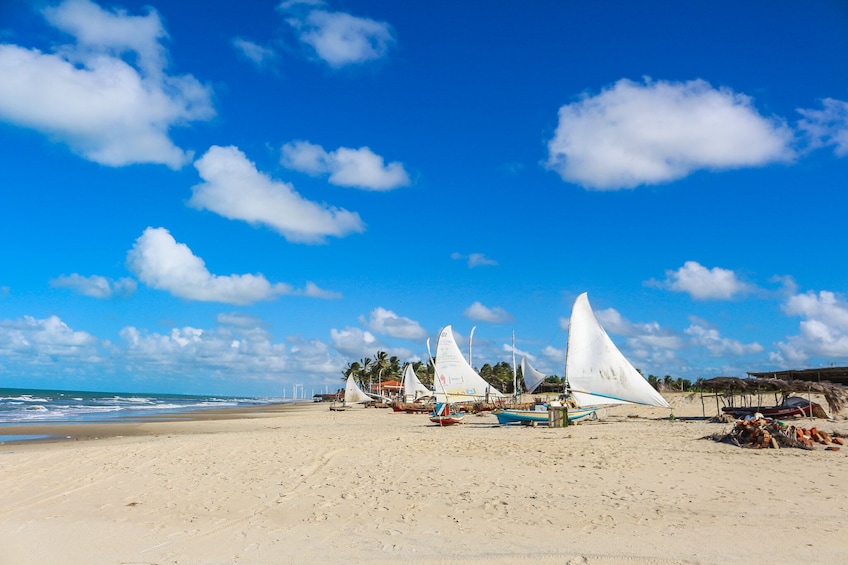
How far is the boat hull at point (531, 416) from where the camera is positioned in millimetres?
26828

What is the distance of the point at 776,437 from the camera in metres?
16.6

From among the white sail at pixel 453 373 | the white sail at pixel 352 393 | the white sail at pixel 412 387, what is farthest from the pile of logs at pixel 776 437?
the white sail at pixel 352 393

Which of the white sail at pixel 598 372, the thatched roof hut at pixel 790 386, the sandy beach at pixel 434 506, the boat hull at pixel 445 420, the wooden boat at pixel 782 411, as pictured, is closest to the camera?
the sandy beach at pixel 434 506

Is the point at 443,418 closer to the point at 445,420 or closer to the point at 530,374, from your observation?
the point at 445,420

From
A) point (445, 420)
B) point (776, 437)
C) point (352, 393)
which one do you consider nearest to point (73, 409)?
point (352, 393)

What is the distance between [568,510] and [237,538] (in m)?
5.12

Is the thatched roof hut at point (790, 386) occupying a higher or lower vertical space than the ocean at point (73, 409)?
higher

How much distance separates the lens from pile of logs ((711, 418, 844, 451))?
16188 millimetres

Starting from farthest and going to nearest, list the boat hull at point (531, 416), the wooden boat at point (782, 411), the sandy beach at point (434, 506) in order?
the boat hull at point (531, 416), the wooden boat at point (782, 411), the sandy beach at point (434, 506)

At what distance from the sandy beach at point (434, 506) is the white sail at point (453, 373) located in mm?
22139

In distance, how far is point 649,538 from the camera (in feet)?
26.1

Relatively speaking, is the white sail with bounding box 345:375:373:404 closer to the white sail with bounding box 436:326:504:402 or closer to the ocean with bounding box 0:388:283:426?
the ocean with bounding box 0:388:283:426

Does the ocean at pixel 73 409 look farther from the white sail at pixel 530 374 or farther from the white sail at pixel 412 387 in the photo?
the white sail at pixel 530 374

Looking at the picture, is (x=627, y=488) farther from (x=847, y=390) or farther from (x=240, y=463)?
(x=847, y=390)
